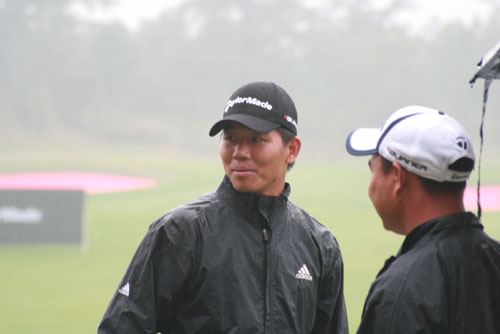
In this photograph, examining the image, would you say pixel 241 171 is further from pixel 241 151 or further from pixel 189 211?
pixel 189 211

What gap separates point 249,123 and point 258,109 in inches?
3.4

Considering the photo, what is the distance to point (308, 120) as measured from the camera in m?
47.2

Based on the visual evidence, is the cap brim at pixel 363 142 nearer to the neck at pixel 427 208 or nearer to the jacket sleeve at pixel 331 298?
the neck at pixel 427 208

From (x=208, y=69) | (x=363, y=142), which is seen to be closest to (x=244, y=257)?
(x=363, y=142)

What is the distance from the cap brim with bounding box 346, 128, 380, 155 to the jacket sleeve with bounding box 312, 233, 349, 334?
681mm

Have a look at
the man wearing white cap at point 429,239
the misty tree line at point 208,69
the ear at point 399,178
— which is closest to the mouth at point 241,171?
the man wearing white cap at point 429,239

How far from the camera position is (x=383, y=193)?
1.95 meters

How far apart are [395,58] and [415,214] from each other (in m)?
51.4

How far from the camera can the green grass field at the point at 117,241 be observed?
28.2 ft

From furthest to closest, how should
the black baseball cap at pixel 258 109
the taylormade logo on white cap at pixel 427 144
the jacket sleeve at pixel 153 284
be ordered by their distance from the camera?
the black baseball cap at pixel 258 109 → the jacket sleeve at pixel 153 284 → the taylormade logo on white cap at pixel 427 144

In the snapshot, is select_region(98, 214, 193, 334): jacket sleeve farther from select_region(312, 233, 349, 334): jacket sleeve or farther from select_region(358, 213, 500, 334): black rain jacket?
select_region(358, 213, 500, 334): black rain jacket

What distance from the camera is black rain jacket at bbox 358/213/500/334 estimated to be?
1697 millimetres

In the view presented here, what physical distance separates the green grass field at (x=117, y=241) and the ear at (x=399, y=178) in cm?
625

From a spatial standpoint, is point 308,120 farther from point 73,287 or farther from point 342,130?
point 73,287
